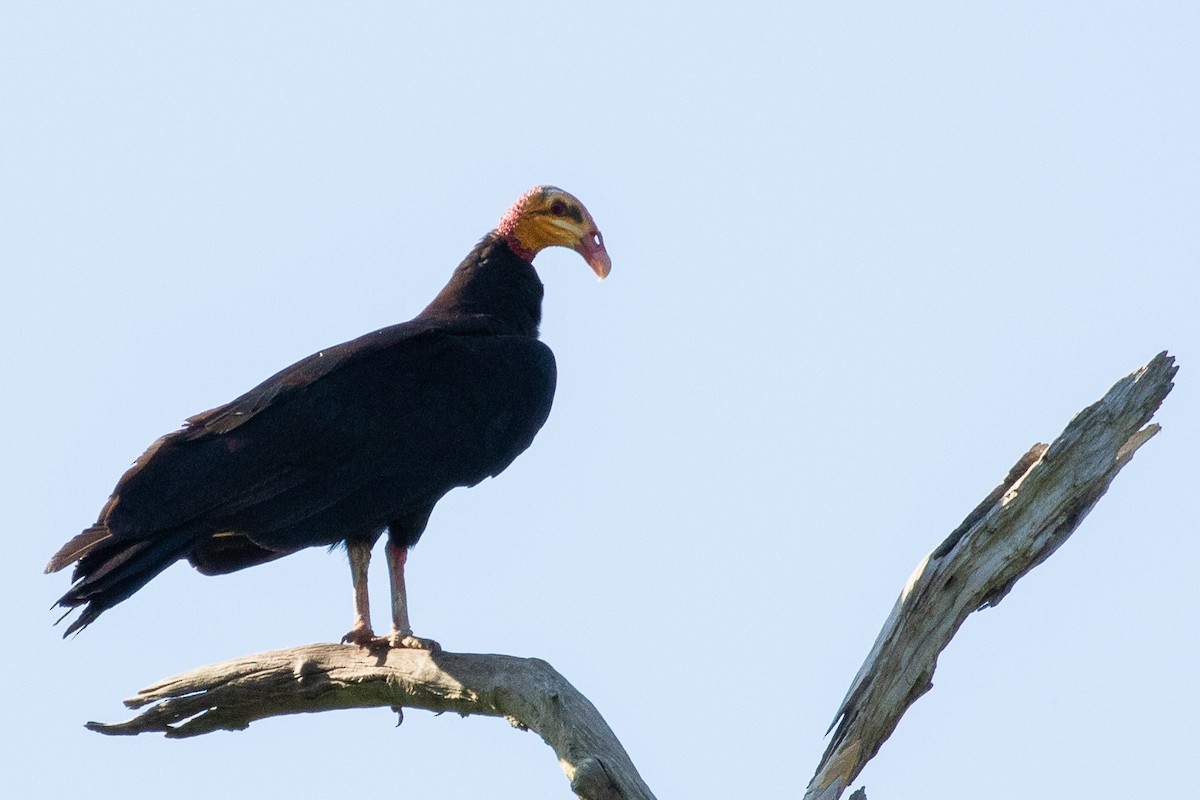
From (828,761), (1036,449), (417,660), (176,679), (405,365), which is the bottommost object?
(828,761)

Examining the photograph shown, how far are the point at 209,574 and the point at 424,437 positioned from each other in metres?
0.88

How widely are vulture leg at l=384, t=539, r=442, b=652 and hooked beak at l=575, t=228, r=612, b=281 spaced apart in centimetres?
155

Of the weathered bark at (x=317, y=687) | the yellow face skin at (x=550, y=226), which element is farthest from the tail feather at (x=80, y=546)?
the yellow face skin at (x=550, y=226)

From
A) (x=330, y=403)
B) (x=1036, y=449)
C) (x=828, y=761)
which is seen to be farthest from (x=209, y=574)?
(x=1036, y=449)

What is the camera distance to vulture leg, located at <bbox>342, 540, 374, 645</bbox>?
5.18 metres

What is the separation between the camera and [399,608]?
5238 millimetres

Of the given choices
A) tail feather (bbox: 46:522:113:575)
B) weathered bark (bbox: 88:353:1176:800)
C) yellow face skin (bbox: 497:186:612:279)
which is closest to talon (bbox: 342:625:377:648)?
tail feather (bbox: 46:522:113:575)

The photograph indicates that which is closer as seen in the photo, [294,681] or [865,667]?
[865,667]

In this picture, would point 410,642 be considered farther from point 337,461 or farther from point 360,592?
point 337,461

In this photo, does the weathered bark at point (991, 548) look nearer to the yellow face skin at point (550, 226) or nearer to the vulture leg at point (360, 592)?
the vulture leg at point (360, 592)

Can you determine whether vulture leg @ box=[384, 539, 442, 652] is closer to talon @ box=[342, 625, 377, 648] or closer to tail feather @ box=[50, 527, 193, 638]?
talon @ box=[342, 625, 377, 648]

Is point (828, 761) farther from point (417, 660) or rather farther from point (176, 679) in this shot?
point (176, 679)

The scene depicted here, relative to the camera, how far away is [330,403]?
5.25 m

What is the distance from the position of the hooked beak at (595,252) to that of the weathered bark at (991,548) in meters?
2.74
